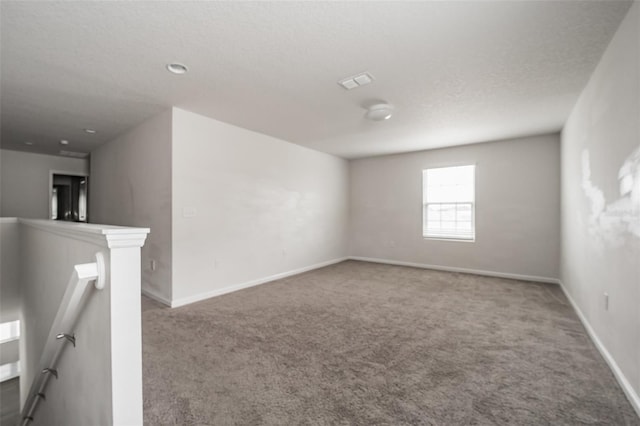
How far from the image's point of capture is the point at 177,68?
2.54 metres

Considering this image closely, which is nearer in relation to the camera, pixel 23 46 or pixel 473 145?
pixel 23 46

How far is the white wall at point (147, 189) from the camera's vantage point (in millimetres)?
3623

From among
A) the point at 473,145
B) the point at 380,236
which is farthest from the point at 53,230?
the point at 473,145

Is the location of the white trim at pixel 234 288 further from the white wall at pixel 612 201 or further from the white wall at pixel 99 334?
the white wall at pixel 612 201

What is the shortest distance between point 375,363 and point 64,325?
83.3 inches

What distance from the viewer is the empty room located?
1730 mm

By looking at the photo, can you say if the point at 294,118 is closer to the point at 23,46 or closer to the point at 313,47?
the point at 313,47

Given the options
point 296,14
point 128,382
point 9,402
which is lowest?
point 9,402

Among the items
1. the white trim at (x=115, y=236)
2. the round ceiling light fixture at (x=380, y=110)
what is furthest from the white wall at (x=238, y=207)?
the white trim at (x=115, y=236)

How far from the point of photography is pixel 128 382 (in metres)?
1.27

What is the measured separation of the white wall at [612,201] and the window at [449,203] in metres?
2.20

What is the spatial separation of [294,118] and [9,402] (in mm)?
5213

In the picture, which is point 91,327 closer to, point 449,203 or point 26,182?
point 449,203

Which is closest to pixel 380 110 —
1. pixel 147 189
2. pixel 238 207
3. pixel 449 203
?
pixel 238 207
